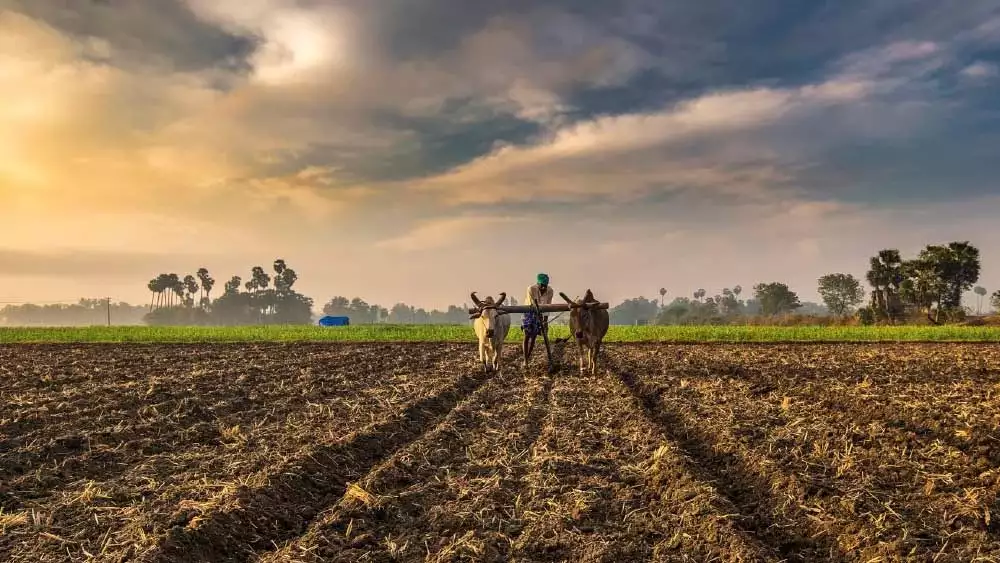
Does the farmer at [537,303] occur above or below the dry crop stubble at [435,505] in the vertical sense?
above

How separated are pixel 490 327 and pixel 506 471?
7.81 metres

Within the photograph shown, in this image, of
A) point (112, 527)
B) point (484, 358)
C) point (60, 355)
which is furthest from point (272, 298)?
point (112, 527)

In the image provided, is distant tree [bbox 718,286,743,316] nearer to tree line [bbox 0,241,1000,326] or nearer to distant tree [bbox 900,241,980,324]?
tree line [bbox 0,241,1000,326]

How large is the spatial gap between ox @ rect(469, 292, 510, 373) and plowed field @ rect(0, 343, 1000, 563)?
1.60 m

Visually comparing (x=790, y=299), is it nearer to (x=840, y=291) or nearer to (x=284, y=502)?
(x=840, y=291)

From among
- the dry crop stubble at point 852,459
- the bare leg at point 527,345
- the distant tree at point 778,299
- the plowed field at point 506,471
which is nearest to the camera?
the plowed field at point 506,471

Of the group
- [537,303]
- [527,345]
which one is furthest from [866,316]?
[537,303]

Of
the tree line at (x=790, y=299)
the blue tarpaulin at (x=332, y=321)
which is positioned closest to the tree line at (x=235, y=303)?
the tree line at (x=790, y=299)

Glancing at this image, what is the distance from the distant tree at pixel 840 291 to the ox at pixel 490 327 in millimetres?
114735

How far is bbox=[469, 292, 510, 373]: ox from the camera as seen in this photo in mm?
15195

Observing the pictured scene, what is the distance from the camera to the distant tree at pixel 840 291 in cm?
11550

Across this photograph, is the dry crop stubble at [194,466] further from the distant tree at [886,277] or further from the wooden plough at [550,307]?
the distant tree at [886,277]

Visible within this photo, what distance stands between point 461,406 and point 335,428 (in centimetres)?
248

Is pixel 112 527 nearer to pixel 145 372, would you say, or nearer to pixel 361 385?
pixel 361 385
